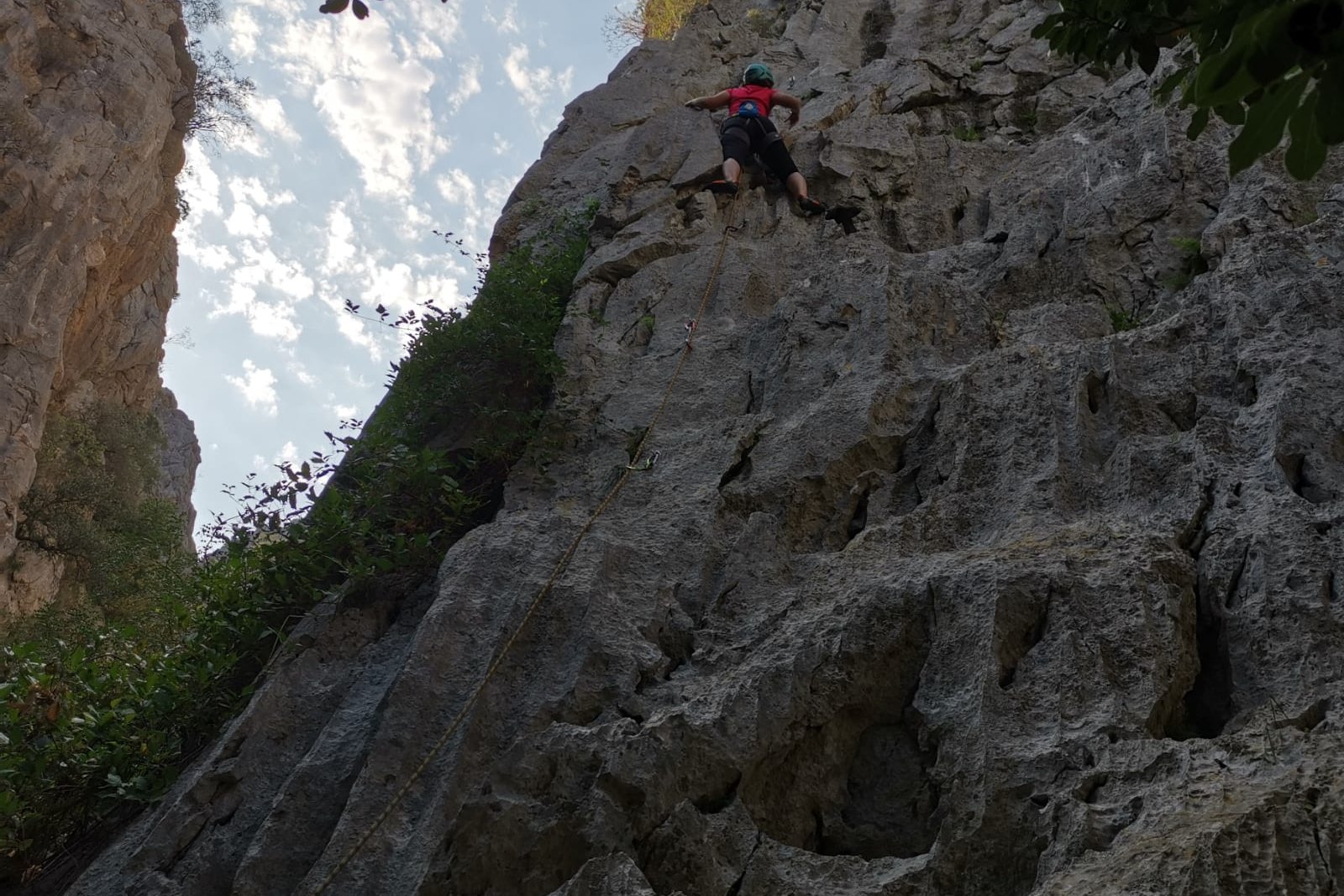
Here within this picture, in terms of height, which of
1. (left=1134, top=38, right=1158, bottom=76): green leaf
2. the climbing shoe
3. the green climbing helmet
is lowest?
(left=1134, top=38, right=1158, bottom=76): green leaf

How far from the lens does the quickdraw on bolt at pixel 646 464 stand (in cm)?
764

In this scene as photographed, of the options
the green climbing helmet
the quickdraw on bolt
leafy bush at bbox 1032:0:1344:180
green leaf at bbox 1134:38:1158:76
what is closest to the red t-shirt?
→ the green climbing helmet

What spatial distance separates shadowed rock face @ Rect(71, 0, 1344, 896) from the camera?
4543mm

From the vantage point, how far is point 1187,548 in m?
5.45

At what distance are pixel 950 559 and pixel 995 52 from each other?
348 inches

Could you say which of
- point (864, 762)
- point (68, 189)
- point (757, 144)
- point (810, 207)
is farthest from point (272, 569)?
point (68, 189)

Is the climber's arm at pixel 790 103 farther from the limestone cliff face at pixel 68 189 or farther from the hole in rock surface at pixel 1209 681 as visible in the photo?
the limestone cliff face at pixel 68 189

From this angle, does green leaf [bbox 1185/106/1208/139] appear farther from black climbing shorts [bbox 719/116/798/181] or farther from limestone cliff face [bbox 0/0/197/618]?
limestone cliff face [bbox 0/0/197/618]

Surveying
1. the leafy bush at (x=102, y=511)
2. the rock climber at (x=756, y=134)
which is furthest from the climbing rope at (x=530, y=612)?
the leafy bush at (x=102, y=511)

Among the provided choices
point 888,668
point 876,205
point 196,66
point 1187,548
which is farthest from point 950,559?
point 196,66

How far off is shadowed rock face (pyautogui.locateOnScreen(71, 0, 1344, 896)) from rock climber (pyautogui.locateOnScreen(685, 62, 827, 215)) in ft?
4.99

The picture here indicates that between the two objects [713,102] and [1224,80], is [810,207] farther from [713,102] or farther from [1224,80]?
[1224,80]

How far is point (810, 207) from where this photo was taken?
10758 mm

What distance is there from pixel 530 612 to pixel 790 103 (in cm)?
754
